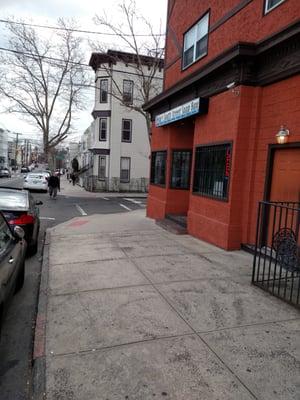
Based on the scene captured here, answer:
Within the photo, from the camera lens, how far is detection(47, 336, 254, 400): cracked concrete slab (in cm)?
283

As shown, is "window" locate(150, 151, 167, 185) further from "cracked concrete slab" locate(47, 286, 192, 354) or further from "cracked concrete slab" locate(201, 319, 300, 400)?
"cracked concrete slab" locate(201, 319, 300, 400)

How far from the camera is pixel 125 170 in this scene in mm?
29203

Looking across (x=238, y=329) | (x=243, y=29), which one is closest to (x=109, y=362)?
(x=238, y=329)

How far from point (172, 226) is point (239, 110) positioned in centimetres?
415

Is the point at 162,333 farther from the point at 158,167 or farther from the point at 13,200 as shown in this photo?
the point at 158,167

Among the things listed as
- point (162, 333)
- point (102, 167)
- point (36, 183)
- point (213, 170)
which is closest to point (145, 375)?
point (162, 333)

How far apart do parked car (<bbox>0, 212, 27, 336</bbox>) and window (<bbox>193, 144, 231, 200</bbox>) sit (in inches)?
187

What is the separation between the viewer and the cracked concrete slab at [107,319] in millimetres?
3701

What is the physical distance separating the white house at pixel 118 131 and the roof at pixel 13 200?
20106mm

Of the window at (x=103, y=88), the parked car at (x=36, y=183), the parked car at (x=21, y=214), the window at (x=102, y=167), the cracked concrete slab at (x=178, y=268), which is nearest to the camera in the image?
the cracked concrete slab at (x=178, y=268)

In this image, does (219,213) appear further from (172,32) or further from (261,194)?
(172,32)

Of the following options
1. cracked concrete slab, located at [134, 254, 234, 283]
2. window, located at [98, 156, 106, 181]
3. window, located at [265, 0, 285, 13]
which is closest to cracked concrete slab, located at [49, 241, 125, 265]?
cracked concrete slab, located at [134, 254, 234, 283]

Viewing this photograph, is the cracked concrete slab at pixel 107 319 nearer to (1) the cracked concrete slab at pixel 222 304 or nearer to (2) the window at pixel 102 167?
(1) the cracked concrete slab at pixel 222 304

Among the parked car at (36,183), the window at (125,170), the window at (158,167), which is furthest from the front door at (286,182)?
the window at (125,170)
